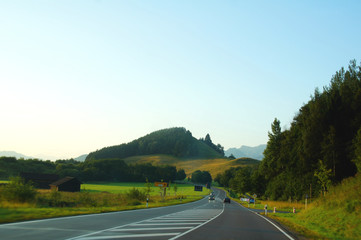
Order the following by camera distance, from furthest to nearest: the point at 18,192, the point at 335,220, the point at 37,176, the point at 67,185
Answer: the point at 37,176 < the point at 67,185 < the point at 18,192 < the point at 335,220

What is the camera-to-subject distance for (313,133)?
47938 millimetres

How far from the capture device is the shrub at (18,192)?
25.1 meters

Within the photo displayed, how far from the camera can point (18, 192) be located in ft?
83.3

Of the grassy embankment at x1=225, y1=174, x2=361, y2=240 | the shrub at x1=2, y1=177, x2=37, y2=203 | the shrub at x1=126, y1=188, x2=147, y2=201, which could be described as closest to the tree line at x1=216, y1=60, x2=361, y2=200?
the grassy embankment at x1=225, y1=174, x2=361, y2=240

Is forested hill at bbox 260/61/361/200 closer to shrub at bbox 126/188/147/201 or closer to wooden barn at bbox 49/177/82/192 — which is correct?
shrub at bbox 126/188/147/201

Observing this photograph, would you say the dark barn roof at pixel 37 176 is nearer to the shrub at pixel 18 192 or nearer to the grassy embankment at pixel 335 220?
the shrub at pixel 18 192

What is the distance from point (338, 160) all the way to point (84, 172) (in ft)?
333

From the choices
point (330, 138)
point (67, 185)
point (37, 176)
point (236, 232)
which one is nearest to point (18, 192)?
point (236, 232)

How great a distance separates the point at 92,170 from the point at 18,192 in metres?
107

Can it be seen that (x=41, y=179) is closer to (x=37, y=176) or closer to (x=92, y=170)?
(x=37, y=176)

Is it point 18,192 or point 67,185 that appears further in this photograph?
point 67,185

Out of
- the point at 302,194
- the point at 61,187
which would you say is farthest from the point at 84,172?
the point at 302,194

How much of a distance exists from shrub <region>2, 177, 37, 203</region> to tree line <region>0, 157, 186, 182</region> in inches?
3342

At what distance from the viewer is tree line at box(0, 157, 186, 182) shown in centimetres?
11426
